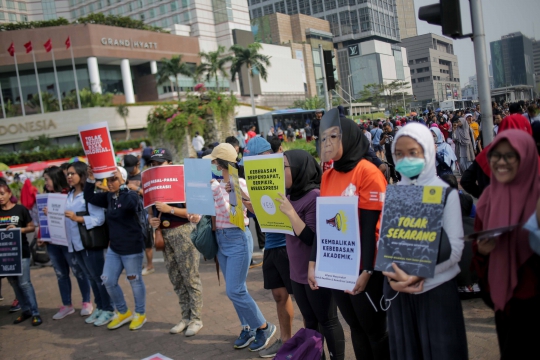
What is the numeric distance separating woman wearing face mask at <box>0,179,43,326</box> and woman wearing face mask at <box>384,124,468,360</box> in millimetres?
5608

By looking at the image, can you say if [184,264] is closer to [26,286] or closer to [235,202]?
[235,202]

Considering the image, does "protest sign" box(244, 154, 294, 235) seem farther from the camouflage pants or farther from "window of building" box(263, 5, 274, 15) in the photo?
"window of building" box(263, 5, 274, 15)

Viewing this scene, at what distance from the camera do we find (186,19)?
6775 centimetres

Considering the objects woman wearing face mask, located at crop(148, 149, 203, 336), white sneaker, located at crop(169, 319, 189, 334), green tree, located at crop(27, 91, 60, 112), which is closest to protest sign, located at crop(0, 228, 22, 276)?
woman wearing face mask, located at crop(148, 149, 203, 336)

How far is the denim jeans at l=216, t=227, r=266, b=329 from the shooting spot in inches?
181

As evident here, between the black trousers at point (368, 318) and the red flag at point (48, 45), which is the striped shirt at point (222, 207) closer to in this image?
the black trousers at point (368, 318)

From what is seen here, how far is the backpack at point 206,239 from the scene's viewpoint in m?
4.63

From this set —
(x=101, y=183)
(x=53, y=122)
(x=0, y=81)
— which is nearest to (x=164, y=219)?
(x=101, y=183)

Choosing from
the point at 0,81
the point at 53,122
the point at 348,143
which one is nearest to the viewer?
the point at 348,143

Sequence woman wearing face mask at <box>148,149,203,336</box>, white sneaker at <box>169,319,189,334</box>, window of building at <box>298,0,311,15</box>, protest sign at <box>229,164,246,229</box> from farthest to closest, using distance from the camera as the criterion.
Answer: window of building at <box>298,0,311,15</box>
white sneaker at <box>169,319,189,334</box>
woman wearing face mask at <box>148,149,203,336</box>
protest sign at <box>229,164,246,229</box>

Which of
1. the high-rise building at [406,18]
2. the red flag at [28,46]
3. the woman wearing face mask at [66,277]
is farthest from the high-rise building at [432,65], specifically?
the red flag at [28,46]

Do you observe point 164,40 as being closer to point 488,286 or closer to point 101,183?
point 101,183

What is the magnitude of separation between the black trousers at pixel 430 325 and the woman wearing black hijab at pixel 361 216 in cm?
24

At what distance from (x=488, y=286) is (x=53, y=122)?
51.7 meters
